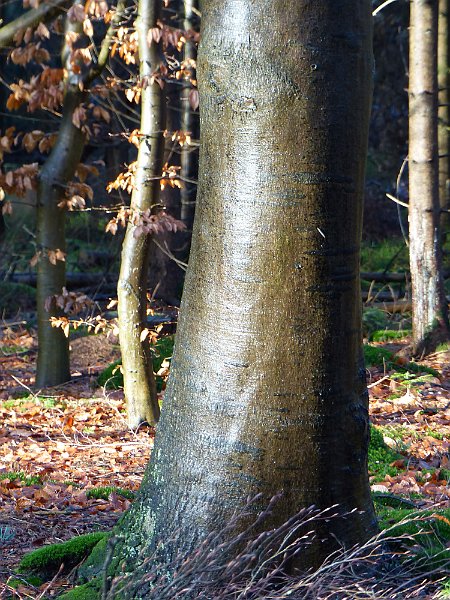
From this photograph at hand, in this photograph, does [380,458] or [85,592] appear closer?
[85,592]

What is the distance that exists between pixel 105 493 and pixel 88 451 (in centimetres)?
149

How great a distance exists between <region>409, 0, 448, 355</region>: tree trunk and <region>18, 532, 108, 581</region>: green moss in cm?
669

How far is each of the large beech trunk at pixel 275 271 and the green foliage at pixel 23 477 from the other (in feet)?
9.02

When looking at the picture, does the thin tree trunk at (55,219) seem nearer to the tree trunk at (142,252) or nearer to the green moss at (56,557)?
the tree trunk at (142,252)

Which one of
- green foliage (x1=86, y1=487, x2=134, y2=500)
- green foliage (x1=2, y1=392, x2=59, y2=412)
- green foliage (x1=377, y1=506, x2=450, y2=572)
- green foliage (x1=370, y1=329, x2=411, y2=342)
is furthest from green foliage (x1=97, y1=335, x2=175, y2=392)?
green foliage (x1=377, y1=506, x2=450, y2=572)

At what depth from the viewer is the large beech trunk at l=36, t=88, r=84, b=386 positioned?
896cm

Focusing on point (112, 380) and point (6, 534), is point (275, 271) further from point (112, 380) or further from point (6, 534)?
point (112, 380)

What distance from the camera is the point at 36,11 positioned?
862cm

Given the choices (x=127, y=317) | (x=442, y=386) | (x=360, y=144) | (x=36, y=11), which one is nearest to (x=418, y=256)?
(x=442, y=386)

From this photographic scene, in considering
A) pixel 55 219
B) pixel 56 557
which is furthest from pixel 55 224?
pixel 56 557

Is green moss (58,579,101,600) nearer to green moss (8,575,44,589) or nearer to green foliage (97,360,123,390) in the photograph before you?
green moss (8,575,44,589)

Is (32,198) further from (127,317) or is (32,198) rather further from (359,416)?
(359,416)

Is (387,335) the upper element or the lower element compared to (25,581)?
upper

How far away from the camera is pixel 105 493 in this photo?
219 inches
